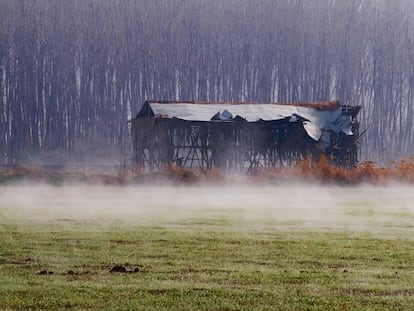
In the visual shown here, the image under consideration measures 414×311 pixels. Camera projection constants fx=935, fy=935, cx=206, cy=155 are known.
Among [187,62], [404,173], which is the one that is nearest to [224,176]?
[404,173]

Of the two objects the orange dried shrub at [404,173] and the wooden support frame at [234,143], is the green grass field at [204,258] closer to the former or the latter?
the orange dried shrub at [404,173]

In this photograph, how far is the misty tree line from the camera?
74375 millimetres

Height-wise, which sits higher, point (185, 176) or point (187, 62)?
point (187, 62)

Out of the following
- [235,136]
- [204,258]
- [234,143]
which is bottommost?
[234,143]

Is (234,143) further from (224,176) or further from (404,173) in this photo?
(404,173)

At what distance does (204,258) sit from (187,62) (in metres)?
66.3

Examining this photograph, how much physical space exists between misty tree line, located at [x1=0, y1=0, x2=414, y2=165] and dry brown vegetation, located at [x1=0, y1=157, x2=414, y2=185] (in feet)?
113

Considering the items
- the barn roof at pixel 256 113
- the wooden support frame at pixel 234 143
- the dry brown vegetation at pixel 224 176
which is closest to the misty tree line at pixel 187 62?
the barn roof at pixel 256 113

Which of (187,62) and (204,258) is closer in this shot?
(204,258)

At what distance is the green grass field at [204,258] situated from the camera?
9.64 m

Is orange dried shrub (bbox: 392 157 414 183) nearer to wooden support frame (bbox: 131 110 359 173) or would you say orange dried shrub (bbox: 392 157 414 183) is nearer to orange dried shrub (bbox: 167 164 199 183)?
orange dried shrub (bbox: 167 164 199 183)

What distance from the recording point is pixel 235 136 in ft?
155

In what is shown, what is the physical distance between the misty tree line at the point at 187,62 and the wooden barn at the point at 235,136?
24867mm

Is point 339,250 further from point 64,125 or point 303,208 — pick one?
point 64,125
